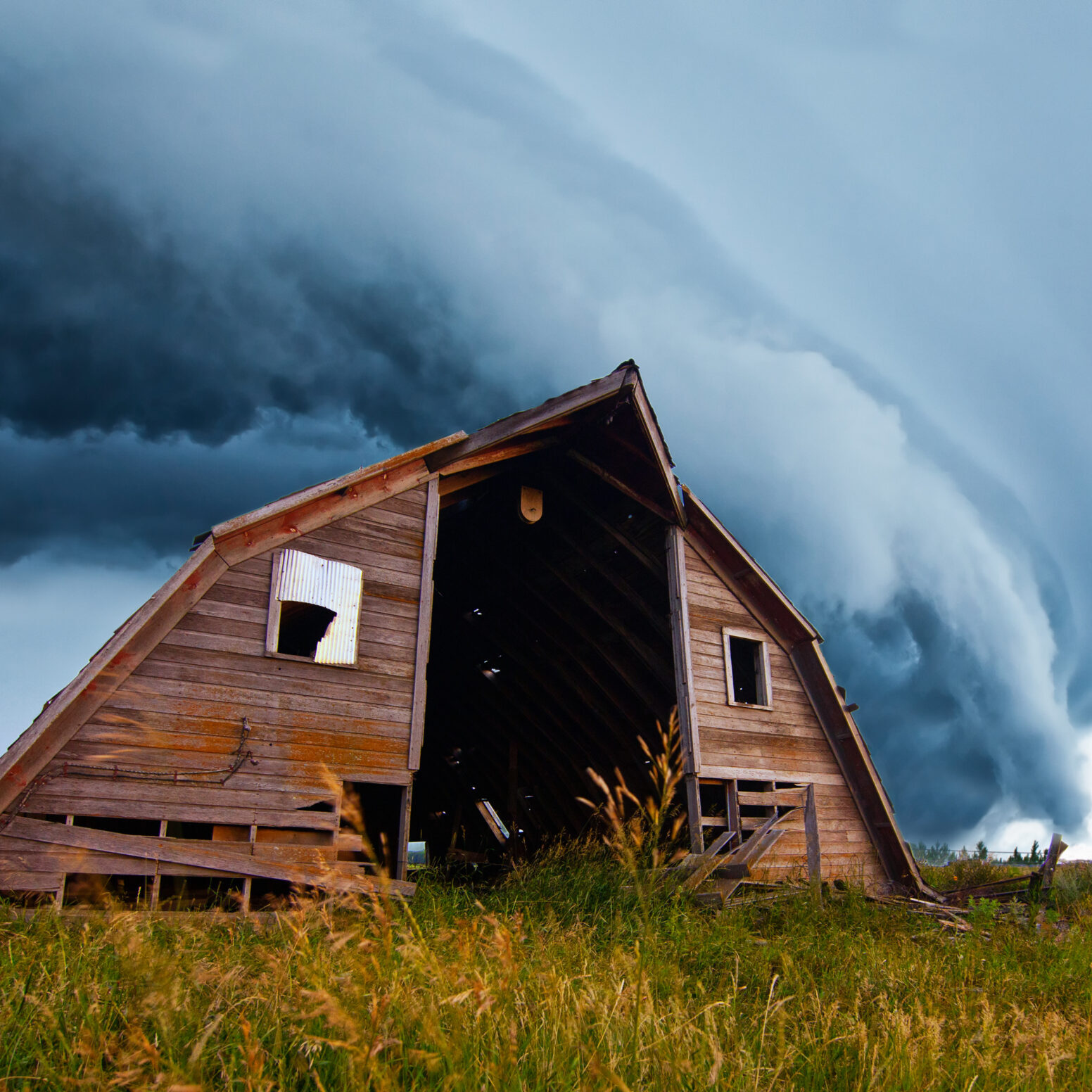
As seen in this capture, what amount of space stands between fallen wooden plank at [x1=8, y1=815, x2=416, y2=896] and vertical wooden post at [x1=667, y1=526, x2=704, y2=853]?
13.7ft

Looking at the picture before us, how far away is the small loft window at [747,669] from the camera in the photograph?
39.1ft

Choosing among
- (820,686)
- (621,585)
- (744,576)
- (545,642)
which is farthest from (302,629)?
(820,686)

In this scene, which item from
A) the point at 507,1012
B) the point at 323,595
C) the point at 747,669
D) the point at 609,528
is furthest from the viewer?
the point at 747,669

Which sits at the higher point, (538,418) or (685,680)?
(538,418)

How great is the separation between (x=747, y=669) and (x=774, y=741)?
145 cm

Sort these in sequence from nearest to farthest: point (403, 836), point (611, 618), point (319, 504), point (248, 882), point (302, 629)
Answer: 1. point (248, 882)
2. point (403, 836)
3. point (319, 504)
4. point (611, 618)
5. point (302, 629)

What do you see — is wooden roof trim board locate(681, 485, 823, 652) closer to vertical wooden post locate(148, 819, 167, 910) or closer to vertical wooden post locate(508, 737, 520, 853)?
vertical wooden post locate(508, 737, 520, 853)

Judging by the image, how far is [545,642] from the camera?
1384cm

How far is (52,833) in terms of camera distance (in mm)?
6820

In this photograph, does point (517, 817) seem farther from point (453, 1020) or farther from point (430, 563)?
point (453, 1020)

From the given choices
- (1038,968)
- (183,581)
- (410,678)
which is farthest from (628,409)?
(1038,968)

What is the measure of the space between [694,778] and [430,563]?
4529 mm

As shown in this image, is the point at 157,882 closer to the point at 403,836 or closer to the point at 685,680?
the point at 403,836

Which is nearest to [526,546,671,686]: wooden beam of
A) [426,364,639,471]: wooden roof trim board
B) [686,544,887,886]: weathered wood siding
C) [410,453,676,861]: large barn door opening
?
[410,453,676,861]: large barn door opening
